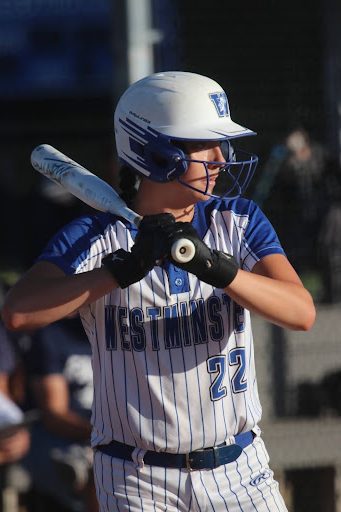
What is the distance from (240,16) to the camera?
5.55 m

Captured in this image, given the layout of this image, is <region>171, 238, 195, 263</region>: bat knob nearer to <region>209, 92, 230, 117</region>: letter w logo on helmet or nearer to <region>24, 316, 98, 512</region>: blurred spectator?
<region>209, 92, 230, 117</region>: letter w logo on helmet

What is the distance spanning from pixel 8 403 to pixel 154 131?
236 centimetres

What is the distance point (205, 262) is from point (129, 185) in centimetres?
54

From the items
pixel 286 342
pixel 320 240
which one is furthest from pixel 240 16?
pixel 286 342

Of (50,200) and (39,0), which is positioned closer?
(50,200)

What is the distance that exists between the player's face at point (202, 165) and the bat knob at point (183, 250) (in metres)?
0.34

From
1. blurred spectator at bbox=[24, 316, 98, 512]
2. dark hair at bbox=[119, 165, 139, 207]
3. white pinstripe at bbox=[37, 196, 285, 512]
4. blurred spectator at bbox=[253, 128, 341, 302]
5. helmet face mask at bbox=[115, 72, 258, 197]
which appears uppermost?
helmet face mask at bbox=[115, 72, 258, 197]

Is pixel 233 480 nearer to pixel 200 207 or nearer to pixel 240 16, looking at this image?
pixel 200 207

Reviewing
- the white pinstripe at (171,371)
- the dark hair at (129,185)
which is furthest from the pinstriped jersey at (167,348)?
the dark hair at (129,185)

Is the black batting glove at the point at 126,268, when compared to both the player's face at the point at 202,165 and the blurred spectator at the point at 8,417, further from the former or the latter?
the blurred spectator at the point at 8,417

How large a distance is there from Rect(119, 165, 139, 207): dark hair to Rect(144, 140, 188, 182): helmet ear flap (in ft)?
0.39

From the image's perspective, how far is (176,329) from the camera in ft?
9.47

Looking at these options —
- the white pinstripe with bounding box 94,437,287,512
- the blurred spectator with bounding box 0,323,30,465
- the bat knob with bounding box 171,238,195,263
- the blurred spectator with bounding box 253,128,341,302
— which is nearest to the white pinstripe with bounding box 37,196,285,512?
the white pinstripe with bounding box 94,437,287,512

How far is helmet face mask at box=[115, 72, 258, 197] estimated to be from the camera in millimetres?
2864
